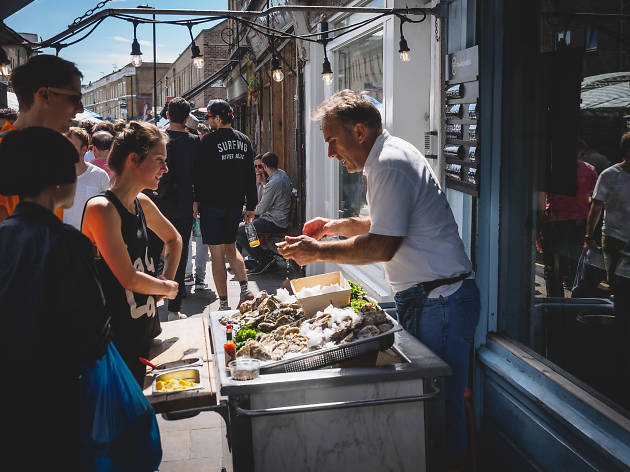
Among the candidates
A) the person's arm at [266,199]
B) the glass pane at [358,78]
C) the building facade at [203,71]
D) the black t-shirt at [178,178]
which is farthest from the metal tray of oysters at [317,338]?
the building facade at [203,71]

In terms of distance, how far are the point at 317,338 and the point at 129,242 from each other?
3.41ft

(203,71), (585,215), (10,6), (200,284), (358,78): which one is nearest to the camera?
(585,215)

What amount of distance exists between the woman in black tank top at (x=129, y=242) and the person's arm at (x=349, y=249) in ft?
2.31

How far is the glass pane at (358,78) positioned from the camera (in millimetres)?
6382

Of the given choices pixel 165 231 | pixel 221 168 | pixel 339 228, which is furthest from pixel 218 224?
pixel 339 228

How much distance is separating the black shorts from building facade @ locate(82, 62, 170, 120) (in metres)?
48.4

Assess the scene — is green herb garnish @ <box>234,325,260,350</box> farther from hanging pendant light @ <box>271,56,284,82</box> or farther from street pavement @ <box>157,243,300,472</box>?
hanging pendant light @ <box>271,56,284,82</box>

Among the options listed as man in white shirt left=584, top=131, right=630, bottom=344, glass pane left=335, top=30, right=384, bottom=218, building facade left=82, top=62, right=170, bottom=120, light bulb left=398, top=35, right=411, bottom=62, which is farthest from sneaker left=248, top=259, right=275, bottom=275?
building facade left=82, top=62, right=170, bottom=120

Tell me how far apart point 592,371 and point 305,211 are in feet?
23.1

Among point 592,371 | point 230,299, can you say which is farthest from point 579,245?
point 230,299

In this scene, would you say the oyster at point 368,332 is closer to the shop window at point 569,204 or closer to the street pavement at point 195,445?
the shop window at point 569,204

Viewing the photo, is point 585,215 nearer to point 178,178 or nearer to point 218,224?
point 218,224

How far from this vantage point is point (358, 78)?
738 centimetres

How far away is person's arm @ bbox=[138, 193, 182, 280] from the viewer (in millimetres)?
3434
